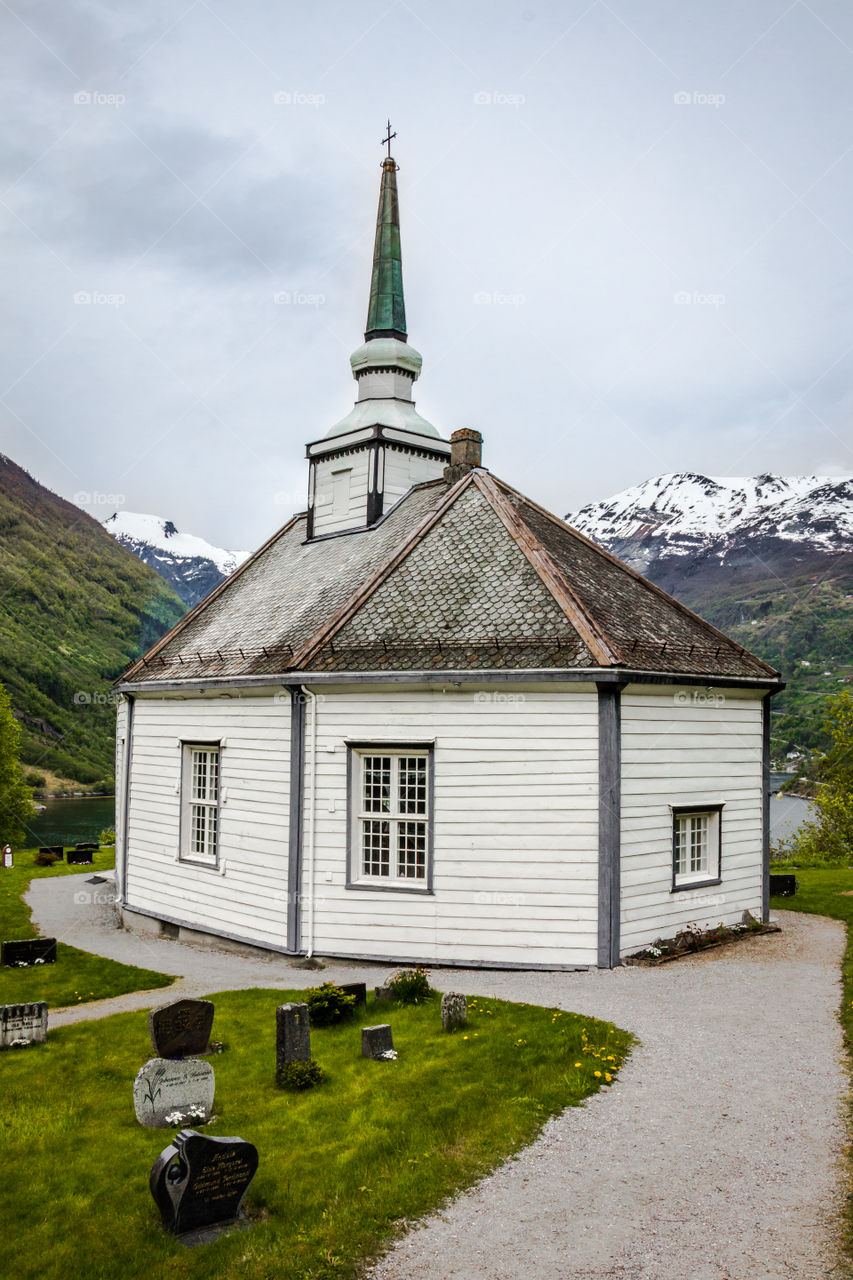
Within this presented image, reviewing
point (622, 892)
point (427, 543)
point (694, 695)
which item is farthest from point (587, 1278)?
point (427, 543)

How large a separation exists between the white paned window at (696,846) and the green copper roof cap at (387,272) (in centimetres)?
1421

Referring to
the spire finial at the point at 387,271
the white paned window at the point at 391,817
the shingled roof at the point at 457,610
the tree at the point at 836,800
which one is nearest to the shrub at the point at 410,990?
the white paned window at the point at 391,817

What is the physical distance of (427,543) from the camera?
57.1ft

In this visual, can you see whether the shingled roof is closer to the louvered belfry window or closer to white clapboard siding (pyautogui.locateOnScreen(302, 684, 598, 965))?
white clapboard siding (pyautogui.locateOnScreen(302, 684, 598, 965))

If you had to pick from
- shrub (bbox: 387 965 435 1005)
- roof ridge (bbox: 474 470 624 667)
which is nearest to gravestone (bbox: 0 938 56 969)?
shrub (bbox: 387 965 435 1005)

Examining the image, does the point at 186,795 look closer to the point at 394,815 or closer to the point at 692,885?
the point at 394,815

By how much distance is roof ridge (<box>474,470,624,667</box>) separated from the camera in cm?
1372

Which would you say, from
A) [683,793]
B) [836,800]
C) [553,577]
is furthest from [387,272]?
[836,800]

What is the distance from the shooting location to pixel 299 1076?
937cm

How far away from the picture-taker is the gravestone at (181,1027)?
10.0 meters

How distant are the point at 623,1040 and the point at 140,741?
13244mm

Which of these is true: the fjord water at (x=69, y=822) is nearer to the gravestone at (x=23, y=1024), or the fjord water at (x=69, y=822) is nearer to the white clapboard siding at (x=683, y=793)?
the gravestone at (x=23, y=1024)

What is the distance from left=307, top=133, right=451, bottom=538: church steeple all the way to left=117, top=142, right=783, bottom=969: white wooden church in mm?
2550

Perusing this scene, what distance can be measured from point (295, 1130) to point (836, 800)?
114 feet
